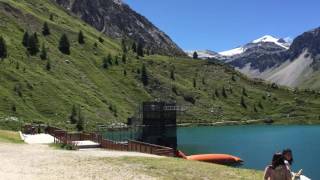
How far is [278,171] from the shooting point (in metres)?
20.9

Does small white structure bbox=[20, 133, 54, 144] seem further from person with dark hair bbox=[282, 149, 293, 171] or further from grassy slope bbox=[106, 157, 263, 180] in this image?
person with dark hair bbox=[282, 149, 293, 171]

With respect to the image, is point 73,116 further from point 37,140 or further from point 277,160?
point 277,160

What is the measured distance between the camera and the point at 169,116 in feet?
349

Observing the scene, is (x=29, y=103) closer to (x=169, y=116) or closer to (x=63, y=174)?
(x=169, y=116)

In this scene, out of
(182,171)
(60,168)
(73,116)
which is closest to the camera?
(182,171)

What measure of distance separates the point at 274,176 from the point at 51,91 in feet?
592

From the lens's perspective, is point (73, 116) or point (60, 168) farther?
point (73, 116)

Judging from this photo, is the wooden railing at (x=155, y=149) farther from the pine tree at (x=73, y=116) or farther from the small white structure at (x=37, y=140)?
the pine tree at (x=73, y=116)

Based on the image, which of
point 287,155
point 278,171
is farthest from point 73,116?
point 287,155

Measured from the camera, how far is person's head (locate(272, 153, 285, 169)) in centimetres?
2052

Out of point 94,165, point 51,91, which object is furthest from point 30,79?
point 94,165

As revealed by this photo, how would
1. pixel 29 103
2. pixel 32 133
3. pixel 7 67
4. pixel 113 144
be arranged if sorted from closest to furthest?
1. pixel 113 144
2. pixel 32 133
3. pixel 29 103
4. pixel 7 67

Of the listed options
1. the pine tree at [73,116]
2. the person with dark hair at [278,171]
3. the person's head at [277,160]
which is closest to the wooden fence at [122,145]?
the person with dark hair at [278,171]

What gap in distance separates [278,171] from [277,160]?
513mm
